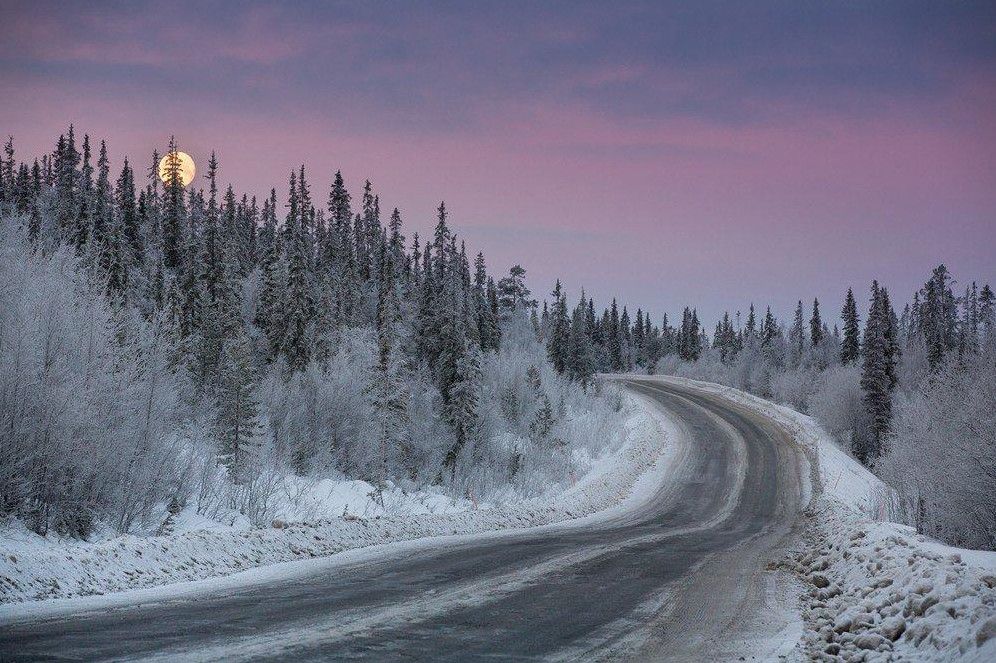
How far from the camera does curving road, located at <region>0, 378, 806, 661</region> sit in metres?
6.02

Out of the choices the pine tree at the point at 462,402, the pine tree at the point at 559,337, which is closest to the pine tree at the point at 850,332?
the pine tree at the point at 559,337

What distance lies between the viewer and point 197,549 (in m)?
10.1

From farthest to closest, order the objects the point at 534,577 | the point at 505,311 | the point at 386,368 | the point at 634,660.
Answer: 1. the point at 505,311
2. the point at 386,368
3. the point at 534,577
4. the point at 634,660

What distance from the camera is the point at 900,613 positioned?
6.89 m

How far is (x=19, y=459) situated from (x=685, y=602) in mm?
9777

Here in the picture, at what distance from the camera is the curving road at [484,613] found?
19.8 feet

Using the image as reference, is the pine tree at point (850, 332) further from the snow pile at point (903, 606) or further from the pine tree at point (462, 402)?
the snow pile at point (903, 606)

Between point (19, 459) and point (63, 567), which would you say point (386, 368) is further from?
point (63, 567)

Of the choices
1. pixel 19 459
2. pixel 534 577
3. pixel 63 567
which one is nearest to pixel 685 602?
pixel 534 577

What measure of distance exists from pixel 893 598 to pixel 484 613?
4.42m

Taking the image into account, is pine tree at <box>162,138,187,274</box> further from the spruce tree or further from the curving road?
the curving road

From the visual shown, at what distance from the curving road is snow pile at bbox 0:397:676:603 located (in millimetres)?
1178

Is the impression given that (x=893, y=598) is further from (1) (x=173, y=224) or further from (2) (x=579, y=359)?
(1) (x=173, y=224)

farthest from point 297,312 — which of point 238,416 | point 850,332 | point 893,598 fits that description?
point 850,332
